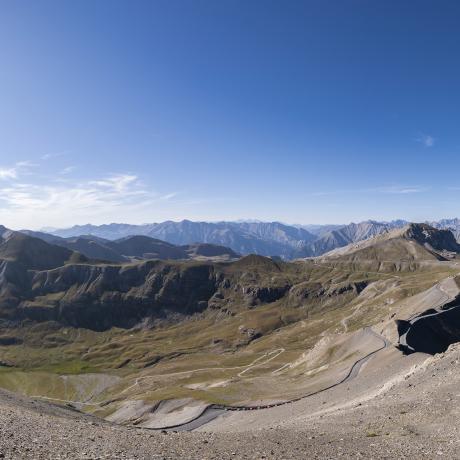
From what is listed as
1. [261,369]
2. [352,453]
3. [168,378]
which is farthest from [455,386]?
[168,378]

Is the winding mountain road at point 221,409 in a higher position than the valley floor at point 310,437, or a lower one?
lower

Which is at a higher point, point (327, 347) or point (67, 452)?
point (67, 452)

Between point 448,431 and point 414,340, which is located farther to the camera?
point 414,340

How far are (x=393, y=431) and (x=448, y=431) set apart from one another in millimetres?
4666

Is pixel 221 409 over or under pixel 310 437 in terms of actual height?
under

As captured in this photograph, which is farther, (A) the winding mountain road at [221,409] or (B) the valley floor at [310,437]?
(A) the winding mountain road at [221,409]

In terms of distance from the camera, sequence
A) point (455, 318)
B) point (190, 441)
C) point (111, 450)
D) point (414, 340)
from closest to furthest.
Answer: point (111, 450) < point (190, 441) < point (414, 340) < point (455, 318)

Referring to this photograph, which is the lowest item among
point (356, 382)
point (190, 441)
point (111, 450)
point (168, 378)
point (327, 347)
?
point (168, 378)

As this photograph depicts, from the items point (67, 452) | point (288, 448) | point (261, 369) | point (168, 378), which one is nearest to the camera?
point (67, 452)

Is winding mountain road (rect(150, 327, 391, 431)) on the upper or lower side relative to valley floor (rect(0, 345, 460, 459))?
lower

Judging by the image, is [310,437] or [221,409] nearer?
[310,437]

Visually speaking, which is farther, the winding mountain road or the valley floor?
the winding mountain road

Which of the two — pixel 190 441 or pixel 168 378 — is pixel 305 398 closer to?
pixel 190 441

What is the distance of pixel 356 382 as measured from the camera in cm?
7762
